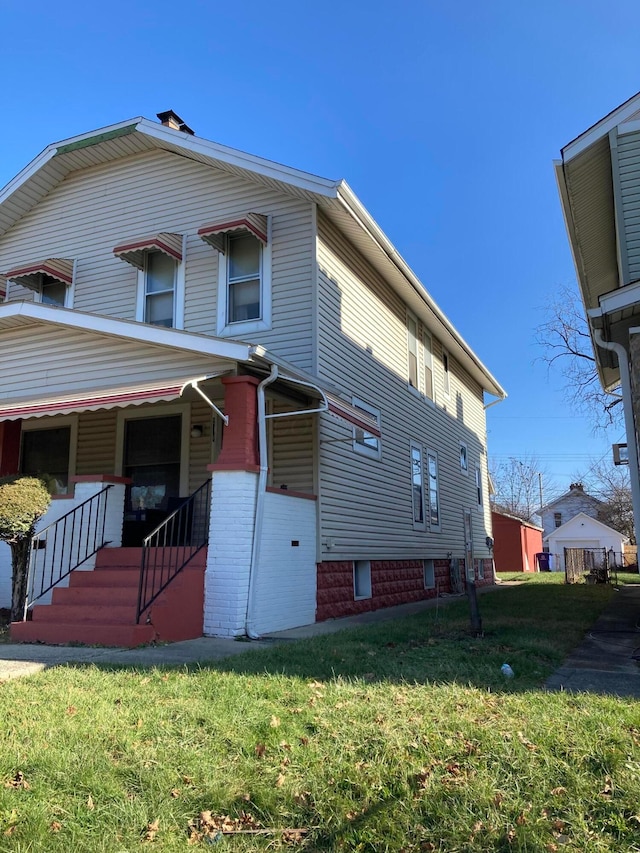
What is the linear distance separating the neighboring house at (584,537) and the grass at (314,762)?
129 ft

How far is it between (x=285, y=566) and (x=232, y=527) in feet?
4.14

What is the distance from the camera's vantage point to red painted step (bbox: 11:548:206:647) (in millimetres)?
7305

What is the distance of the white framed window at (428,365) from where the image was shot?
16.8m

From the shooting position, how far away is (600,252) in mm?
12117

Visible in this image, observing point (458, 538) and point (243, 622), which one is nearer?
point (243, 622)

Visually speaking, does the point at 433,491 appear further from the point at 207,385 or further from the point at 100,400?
the point at 100,400

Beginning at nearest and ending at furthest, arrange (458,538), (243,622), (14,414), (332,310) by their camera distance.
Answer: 1. (243,622)
2. (14,414)
3. (332,310)
4. (458,538)

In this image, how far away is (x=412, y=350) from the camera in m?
15.8

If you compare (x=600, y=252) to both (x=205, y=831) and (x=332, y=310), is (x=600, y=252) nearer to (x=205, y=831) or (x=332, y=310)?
(x=332, y=310)

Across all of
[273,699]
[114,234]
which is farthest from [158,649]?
[114,234]

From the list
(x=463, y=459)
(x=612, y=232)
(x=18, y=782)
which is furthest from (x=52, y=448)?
(x=463, y=459)

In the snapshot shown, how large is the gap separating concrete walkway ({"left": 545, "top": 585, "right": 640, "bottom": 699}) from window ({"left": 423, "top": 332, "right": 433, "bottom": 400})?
321 inches

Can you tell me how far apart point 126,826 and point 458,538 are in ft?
53.7

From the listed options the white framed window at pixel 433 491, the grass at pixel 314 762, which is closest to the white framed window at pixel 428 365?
the white framed window at pixel 433 491
